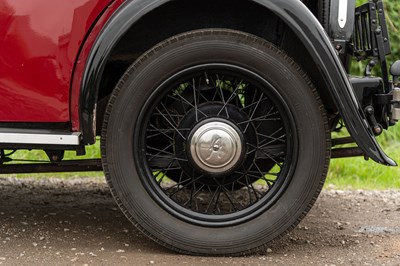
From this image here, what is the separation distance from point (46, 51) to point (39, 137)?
16.3 inches

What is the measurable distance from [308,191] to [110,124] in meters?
1.01

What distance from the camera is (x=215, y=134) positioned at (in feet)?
11.4

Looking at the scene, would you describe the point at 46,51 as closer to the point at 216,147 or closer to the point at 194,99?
the point at 194,99

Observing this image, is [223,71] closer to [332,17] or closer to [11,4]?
A: [332,17]

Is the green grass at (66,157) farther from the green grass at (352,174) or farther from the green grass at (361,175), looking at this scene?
the green grass at (361,175)

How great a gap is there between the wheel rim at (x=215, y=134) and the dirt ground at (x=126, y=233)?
12.4 inches

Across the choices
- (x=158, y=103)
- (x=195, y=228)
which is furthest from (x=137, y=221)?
(x=158, y=103)

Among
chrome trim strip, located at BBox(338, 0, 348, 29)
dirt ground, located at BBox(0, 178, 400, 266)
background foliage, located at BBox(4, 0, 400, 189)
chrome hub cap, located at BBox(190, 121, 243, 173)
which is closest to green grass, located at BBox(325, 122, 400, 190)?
background foliage, located at BBox(4, 0, 400, 189)

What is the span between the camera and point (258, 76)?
349cm

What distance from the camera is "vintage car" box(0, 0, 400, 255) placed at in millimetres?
3438

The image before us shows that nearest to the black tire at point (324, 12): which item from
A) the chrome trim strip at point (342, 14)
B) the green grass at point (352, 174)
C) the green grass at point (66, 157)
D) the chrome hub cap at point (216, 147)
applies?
the chrome trim strip at point (342, 14)

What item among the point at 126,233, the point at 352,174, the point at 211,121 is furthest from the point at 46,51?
the point at 352,174

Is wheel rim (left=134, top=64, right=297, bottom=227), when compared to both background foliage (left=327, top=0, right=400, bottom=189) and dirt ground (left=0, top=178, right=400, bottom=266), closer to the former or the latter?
dirt ground (left=0, top=178, right=400, bottom=266)

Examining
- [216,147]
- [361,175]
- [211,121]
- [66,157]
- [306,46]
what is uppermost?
[306,46]
